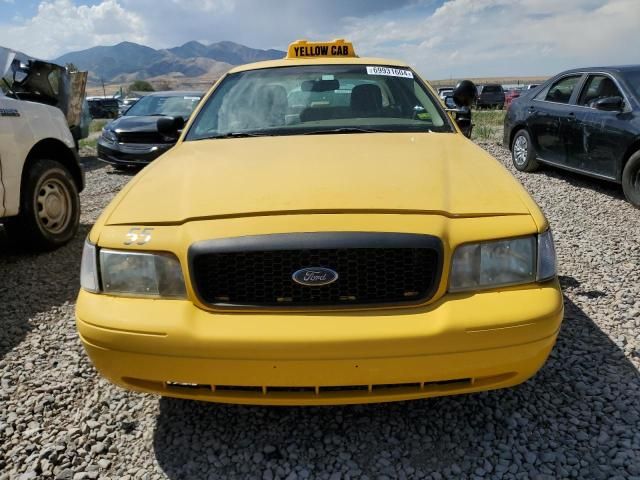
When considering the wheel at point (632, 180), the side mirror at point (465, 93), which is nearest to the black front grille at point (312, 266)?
the side mirror at point (465, 93)

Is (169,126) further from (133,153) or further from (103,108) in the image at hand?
(103,108)

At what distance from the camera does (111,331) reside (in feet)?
6.05

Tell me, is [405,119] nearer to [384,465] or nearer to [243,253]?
[243,253]

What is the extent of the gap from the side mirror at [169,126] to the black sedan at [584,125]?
489cm

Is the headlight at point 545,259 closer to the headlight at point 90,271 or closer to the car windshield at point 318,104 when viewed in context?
the car windshield at point 318,104

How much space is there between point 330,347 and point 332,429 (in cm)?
67

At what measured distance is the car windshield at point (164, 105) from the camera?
32.9 feet

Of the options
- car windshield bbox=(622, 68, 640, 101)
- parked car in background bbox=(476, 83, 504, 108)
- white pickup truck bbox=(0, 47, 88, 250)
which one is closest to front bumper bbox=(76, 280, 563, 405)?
white pickup truck bbox=(0, 47, 88, 250)

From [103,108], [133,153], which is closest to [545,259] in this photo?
[133,153]

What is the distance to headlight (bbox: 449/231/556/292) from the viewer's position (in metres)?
1.89

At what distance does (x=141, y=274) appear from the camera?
1.93 meters

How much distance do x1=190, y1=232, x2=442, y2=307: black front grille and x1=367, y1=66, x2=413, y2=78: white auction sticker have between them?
201 cm

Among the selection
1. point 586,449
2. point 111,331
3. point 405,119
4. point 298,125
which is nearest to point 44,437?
point 111,331

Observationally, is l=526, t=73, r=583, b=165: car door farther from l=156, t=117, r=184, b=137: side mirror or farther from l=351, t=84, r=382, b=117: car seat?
l=156, t=117, r=184, b=137: side mirror
